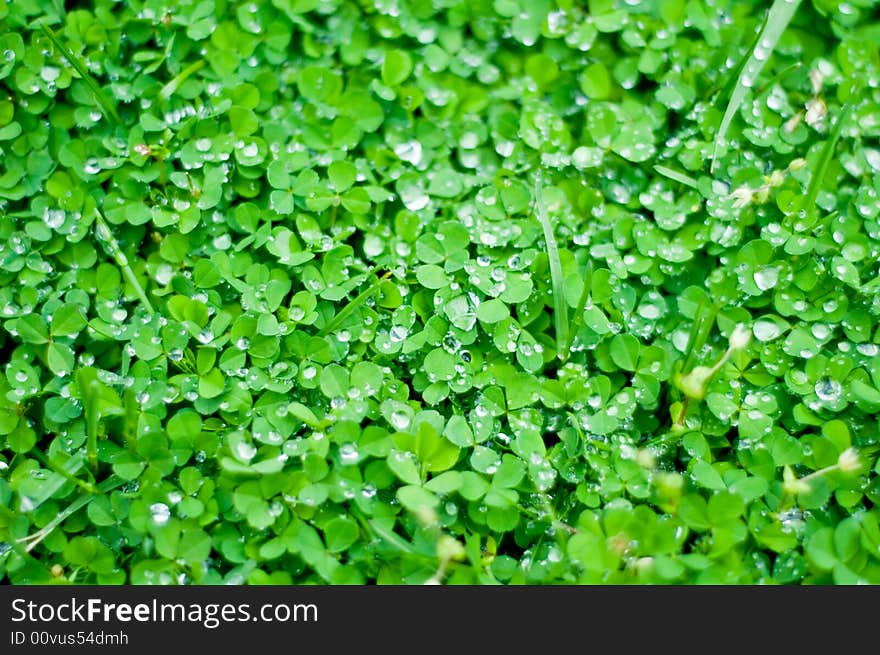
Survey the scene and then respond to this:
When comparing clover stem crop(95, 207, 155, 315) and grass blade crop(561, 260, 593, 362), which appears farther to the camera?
clover stem crop(95, 207, 155, 315)

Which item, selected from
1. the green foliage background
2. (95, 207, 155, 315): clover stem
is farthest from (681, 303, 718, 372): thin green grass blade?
(95, 207, 155, 315): clover stem

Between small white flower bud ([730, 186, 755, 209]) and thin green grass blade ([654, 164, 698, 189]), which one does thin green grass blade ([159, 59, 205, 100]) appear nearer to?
thin green grass blade ([654, 164, 698, 189])

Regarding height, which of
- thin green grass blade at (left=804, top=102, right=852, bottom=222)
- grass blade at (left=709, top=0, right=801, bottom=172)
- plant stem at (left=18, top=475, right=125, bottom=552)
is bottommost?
plant stem at (left=18, top=475, right=125, bottom=552)

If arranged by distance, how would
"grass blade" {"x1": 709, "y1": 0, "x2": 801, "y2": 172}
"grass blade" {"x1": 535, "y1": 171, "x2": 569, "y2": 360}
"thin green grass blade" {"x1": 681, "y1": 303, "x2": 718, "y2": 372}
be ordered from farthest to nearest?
"grass blade" {"x1": 709, "y1": 0, "x2": 801, "y2": 172}
"grass blade" {"x1": 535, "y1": 171, "x2": 569, "y2": 360}
"thin green grass blade" {"x1": 681, "y1": 303, "x2": 718, "y2": 372}

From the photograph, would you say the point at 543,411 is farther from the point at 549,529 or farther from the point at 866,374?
the point at 866,374

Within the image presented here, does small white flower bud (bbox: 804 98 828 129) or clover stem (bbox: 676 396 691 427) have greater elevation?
small white flower bud (bbox: 804 98 828 129)

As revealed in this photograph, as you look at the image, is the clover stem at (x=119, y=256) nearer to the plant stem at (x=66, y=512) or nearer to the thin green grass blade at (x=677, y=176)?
the plant stem at (x=66, y=512)

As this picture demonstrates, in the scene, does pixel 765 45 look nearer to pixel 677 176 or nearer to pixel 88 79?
pixel 677 176
